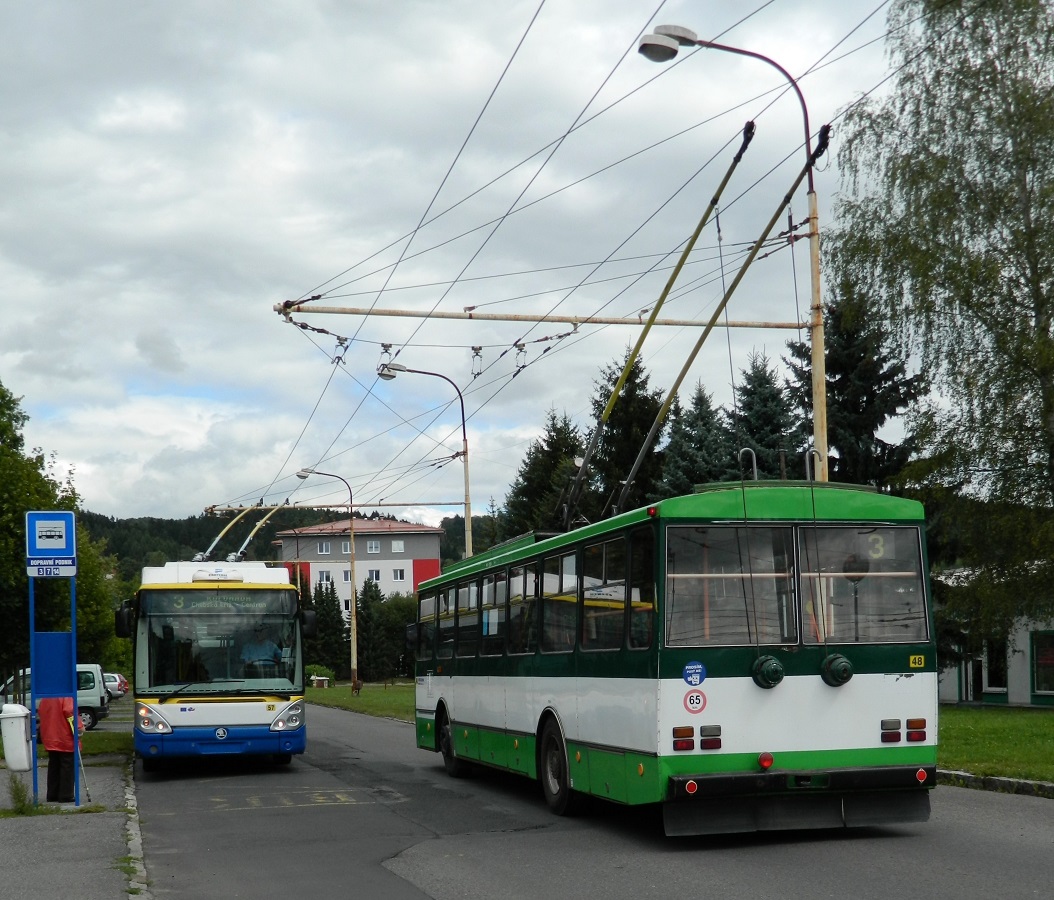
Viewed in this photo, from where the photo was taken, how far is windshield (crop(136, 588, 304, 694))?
18484 mm

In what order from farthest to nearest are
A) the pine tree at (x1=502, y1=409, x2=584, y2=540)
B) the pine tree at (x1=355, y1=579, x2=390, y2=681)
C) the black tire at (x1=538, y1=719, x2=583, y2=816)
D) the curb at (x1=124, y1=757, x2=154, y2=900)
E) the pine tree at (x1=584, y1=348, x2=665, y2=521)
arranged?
Answer: 1. the pine tree at (x1=355, y1=579, x2=390, y2=681)
2. the pine tree at (x1=502, y1=409, x2=584, y2=540)
3. the pine tree at (x1=584, y1=348, x2=665, y2=521)
4. the black tire at (x1=538, y1=719, x2=583, y2=816)
5. the curb at (x1=124, y1=757, x2=154, y2=900)

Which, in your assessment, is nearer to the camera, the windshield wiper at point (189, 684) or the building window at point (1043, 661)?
the windshield wiper at point (189, 684)

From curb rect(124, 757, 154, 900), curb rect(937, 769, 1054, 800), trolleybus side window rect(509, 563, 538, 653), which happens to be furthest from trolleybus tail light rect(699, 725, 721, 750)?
curb rect(937, 769, 1054, 800)

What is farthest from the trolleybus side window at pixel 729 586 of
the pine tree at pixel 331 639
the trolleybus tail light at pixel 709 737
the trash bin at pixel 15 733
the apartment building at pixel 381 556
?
the apartment building at pixel 381 556

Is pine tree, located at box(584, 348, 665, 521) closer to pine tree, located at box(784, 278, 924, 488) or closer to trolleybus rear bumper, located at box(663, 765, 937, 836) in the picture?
pine tree, located at box(784, 278, 924, 488)

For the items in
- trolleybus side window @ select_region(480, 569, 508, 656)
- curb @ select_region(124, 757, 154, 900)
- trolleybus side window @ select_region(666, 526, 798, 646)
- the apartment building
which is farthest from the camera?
the apartment building

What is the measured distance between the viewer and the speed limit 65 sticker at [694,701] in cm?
1038

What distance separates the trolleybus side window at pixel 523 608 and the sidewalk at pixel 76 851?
13.5 feet

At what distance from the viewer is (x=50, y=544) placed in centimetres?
1444

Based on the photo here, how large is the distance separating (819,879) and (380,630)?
9109cm

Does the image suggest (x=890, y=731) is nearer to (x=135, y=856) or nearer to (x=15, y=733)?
(x=135, y=856)

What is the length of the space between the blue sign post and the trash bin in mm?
276

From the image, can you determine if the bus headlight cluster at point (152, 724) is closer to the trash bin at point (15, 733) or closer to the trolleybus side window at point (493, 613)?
the trash bin at point (15, 733)

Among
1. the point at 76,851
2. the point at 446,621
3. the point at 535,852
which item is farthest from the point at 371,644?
the point at 535,852
